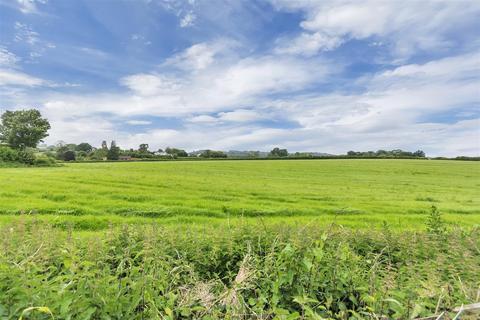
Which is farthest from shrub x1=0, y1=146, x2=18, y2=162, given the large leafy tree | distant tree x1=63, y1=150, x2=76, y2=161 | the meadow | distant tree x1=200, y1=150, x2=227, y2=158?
distant tree x1=200, y1=150, x2=227, y2=158

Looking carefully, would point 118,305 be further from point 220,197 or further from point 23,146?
point 23,146

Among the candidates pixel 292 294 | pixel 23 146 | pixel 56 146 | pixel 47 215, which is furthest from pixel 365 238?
pixel 56 146

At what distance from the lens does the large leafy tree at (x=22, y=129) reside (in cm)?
5619

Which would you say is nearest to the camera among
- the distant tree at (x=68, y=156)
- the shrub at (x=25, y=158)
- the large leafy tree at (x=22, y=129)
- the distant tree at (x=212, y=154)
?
the shrub at (x=25, y=158)

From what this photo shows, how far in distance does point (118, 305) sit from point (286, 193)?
17190mm

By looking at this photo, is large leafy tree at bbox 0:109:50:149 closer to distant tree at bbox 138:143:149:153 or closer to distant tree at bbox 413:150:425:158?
distant tree at bbox 138:143:149:153

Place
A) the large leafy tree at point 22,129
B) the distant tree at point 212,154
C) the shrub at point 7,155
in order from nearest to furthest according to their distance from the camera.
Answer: the shrub at point 7,155 < the large leafy tree at point 22,129 < the distant tree at point 212,154

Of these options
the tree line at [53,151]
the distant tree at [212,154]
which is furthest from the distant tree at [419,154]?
the distant tree at [212,154]

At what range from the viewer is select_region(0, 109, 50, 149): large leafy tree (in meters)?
56.2

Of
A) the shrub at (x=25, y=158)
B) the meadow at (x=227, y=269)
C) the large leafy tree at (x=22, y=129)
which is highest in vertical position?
the large leafy tree at (x=22, y=129)

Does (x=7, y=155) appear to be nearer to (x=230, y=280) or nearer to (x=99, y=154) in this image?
(x=99, y=154)

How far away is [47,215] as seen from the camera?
1080cm

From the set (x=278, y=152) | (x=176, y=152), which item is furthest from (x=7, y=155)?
(x=278, y=152)

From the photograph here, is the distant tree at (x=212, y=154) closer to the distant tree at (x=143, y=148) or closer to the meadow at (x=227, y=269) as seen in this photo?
the distant tree at (x=143, y=148)
